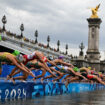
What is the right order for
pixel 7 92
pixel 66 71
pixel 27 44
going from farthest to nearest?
1. pixel 27 44
2. pixel 66 71
3. pixel 7 92

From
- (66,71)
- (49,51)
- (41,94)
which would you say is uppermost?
(49,51)

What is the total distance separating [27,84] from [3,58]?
2.67 metres

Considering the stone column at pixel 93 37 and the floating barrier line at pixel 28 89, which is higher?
the stone column at pixel 93 37

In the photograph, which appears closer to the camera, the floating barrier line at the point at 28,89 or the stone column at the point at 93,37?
the floating barrier line at the point at 28,89

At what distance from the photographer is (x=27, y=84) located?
1991 cm

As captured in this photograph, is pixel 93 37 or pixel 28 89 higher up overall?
pixel 93 37

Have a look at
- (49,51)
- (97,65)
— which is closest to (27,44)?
(49,51)

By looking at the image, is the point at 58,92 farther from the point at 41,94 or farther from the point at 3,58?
the point at 3,58

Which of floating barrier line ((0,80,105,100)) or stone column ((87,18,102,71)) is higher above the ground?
stone column ((87,18,102,71))

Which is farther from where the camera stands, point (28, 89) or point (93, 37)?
point (93, 37)

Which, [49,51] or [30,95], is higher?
[49,51]

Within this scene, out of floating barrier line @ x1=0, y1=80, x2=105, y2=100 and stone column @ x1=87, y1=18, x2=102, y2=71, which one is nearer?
floating barrier line @ x1=0, y1=80, x2=105, y2=100

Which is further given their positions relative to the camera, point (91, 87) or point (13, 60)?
point (91, 87)

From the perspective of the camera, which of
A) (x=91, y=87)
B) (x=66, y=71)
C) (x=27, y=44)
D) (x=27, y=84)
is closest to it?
(x=27, y=84)
